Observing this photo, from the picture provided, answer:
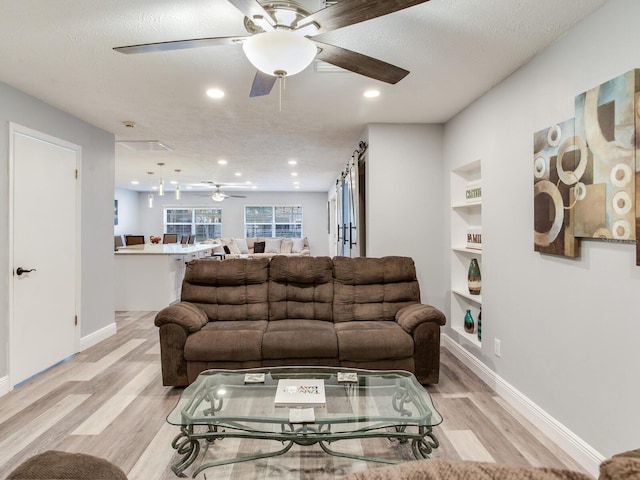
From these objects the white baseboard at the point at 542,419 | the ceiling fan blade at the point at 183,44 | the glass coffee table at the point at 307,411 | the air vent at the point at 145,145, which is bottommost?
the white baseboard at the point at 542,419

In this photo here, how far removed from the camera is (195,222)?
12.7 meters

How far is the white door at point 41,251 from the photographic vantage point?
321 cm

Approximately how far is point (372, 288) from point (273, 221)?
929cm

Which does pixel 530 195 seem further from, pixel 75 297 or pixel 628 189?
pixel 75 297

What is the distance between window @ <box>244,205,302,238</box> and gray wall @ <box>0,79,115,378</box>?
7.87 m

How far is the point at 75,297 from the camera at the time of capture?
4.01m

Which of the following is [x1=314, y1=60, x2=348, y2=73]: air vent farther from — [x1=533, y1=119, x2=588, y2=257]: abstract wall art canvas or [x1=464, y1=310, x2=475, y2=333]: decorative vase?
[x1=464, y1=310, x2=475, y2=333]: decorative vase

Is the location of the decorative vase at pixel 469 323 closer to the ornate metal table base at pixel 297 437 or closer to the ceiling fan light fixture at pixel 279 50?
the ornate metal table base at pixel 297 437

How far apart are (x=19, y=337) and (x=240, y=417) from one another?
2.51 m

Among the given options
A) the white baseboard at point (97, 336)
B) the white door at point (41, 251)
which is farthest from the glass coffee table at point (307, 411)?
the white baseboard at point (97, 336)

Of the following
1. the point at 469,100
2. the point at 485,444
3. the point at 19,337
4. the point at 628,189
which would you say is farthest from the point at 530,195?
the point at 19,337

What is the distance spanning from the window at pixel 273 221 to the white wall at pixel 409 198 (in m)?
8.41

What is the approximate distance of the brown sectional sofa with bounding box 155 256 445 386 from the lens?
Answer: 2990 mm

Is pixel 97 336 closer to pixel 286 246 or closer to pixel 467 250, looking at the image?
pixel 467 250
